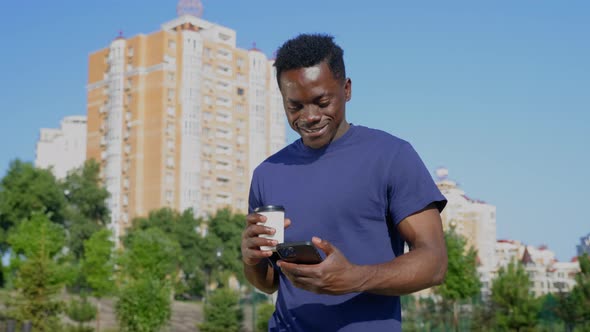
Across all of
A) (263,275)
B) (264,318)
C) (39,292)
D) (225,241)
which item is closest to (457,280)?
(264,318)

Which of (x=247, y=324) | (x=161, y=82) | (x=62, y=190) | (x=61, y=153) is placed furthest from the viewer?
(x=61, y=153)

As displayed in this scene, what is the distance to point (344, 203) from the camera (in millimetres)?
2600

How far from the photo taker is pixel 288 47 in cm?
277

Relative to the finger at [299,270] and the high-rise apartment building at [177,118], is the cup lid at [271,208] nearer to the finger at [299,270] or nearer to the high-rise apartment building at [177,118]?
the finger at [299,270]

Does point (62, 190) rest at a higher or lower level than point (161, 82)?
lower

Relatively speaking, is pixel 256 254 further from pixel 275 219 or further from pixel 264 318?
pixel 264 318

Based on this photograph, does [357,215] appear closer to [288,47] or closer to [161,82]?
[288,47]

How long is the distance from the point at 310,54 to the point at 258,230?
0.66 m

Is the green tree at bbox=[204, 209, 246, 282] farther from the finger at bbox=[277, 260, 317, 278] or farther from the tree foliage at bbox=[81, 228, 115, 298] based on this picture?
the finger at bbox=[277, 260, 317, 278]

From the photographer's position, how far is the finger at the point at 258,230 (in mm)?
2496

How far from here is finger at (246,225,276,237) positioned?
250 centimetres

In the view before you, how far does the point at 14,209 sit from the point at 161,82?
2316 cm

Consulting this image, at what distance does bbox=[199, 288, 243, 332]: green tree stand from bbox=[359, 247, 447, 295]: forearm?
29577 mm

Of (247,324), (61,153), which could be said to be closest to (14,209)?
(247,324)
